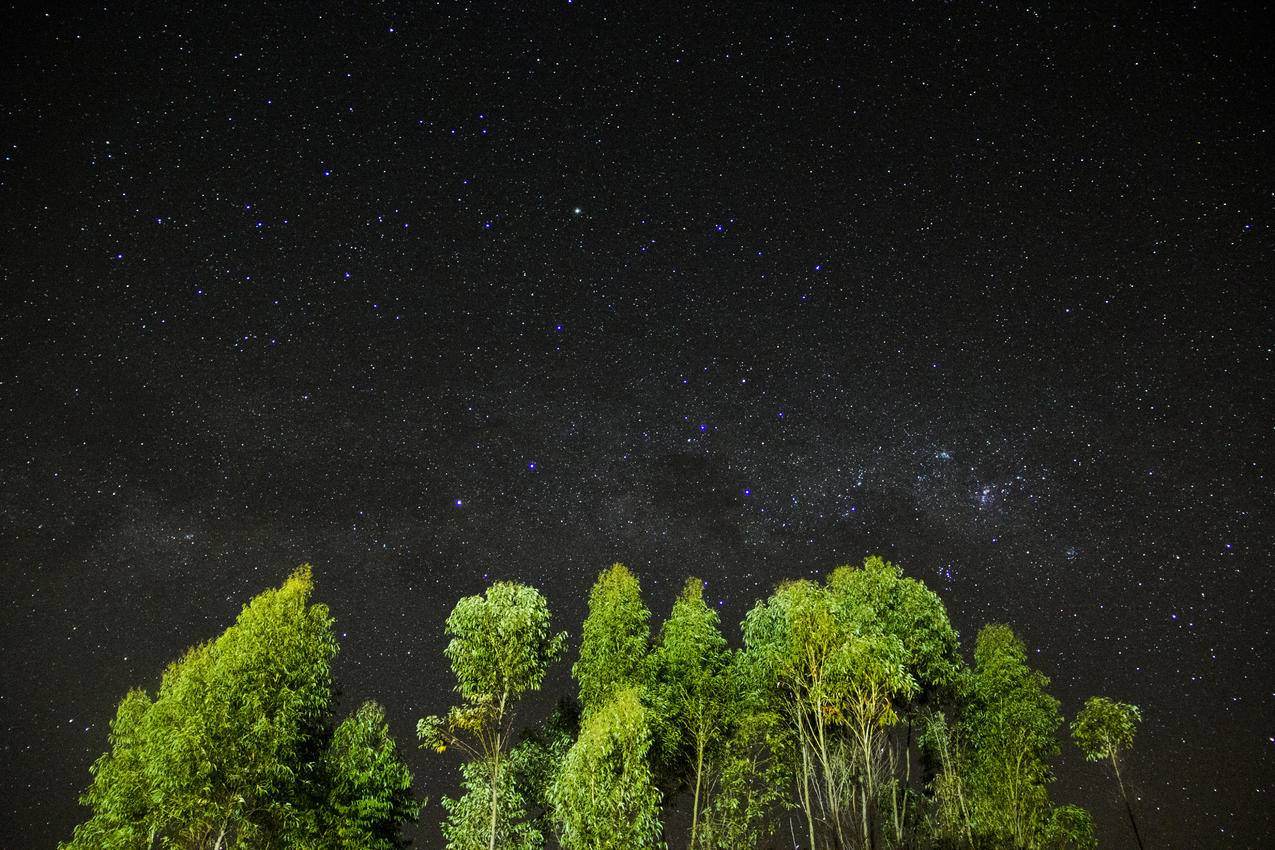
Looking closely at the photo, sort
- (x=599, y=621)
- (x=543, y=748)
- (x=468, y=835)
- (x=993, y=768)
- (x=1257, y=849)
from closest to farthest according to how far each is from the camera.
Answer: (x=468, y=835)
(x=599, y=621)
(x=543, y=748)
(x=993, y=768)
(x=1257, y=849)

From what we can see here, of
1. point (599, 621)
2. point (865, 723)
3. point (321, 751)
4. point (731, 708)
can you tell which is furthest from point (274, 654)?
point (865, 723)

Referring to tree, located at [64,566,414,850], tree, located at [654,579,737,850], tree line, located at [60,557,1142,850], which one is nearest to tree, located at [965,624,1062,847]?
tree line, located at [60,557,1142,850]

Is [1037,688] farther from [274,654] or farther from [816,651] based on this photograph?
[274,654]

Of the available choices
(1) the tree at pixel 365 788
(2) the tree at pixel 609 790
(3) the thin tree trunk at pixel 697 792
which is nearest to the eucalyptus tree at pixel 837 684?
(3) the thin tree trunk at pixel 697 792

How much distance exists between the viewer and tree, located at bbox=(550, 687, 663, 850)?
1762 centimetres

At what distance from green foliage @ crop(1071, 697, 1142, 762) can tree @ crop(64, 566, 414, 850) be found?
1295 inches

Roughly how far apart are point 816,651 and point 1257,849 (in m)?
32.5

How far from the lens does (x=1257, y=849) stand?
110 ft

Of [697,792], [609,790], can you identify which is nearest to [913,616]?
[697,792]

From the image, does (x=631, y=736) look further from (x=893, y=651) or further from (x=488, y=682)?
(x=893, y=651)

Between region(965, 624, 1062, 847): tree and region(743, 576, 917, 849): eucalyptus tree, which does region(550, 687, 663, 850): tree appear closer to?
region(743, 576, 917, 849): eucalyptus tree

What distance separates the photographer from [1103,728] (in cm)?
2967

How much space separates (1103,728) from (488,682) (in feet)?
93.5

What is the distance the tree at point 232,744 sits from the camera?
16750mm
